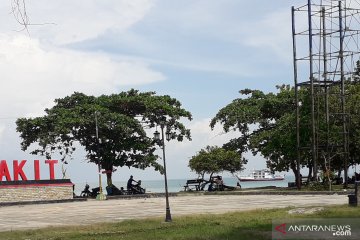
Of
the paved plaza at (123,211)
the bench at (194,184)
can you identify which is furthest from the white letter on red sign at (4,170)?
the bench at (194,184)

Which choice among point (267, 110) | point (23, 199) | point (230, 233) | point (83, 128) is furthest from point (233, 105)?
point (230, 233)

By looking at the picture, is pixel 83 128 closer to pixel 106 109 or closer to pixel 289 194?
pixel 106 109

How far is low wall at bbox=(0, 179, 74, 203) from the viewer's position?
1753 inches

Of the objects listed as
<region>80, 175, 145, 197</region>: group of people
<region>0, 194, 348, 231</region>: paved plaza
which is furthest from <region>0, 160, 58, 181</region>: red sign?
<region>0, 194, 348, 231</region>: paved plaza

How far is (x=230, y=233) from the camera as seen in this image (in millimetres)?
14922

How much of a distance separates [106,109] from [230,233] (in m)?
35.3

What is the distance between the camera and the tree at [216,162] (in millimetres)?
53344

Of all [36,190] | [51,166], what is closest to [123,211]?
[36,190]

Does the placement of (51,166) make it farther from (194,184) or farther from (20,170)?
(194,184)

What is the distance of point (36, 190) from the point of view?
152 feet

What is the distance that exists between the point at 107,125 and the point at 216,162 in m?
11.2

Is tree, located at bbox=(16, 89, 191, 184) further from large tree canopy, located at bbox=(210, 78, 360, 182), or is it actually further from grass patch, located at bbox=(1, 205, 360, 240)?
grass patch, located at bbox=(1, 205, 360, 240)

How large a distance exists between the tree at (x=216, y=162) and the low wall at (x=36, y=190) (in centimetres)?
1206

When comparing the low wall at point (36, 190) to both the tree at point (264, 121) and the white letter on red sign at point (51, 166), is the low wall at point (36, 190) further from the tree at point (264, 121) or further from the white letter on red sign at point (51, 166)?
the tree at point (264, 121)
